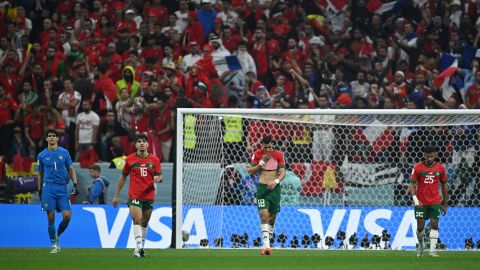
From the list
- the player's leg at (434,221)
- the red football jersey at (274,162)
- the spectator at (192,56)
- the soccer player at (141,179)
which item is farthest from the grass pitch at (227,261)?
the spectator at (192,56)

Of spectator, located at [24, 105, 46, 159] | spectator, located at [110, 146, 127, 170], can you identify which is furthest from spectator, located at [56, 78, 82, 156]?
spectator, located at [110, 146, 127, 170]

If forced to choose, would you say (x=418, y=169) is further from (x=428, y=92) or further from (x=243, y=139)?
(x=428, y=92)

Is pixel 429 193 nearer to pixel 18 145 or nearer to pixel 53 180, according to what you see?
pixel 53 180

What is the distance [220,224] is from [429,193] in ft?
16.4

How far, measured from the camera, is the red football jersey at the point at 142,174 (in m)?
16.6

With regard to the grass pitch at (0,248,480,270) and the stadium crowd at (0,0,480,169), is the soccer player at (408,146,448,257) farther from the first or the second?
the stadium crowd at (0,0,480,169)

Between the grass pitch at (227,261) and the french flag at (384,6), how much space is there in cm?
1037

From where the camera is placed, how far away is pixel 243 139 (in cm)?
2106

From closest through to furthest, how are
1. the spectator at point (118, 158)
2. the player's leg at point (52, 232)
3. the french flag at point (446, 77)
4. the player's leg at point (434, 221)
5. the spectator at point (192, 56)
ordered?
1. the player's leg at point (434, 221)
2. the player's leg at point (52, 232)
3. the spectator at point (118, 158)
4. the french flag at point (446, 77)
5. the spectator at point (192, 56)

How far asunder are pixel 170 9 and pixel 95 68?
313 centimetres

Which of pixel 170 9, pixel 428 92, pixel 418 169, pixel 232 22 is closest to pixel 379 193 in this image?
pixel 418 169

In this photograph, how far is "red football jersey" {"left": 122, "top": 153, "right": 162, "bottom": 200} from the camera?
16641mm

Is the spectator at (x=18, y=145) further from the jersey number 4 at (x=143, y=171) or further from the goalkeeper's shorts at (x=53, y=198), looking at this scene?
the jersey number 4 at (x=143, y=171)

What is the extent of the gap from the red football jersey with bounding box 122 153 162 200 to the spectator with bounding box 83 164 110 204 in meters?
4.71
